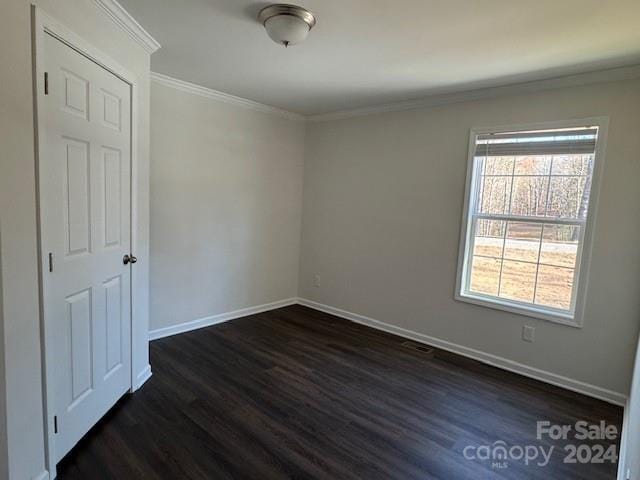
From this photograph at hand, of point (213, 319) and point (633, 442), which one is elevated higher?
point (633, 442)

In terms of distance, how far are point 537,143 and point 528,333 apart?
1.61 meters

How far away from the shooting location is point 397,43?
90.7 inches

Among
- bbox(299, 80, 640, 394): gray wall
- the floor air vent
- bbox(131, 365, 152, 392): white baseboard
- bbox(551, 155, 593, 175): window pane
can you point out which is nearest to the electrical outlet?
bbox(299, 80, 640, 394): gray wall

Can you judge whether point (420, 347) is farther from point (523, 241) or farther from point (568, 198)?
point (568, 198)

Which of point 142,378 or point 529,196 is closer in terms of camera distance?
point 142,378

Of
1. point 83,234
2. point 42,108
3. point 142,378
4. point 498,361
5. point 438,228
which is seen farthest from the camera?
point 438,228

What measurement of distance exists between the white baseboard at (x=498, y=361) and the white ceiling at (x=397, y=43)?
7.90 feet

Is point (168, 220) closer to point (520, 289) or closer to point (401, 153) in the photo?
point (401, 153)

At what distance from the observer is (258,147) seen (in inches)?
161

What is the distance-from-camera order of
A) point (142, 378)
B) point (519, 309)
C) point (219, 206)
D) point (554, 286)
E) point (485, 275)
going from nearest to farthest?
point (142, 378)
point (554, 286)
point (519, 309)
point (485, 275)
point (219, 206)

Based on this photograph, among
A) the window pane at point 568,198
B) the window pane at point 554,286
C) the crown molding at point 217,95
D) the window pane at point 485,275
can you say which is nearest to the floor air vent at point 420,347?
the window pane at point 485,275

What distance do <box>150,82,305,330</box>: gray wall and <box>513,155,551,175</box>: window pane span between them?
2566mm

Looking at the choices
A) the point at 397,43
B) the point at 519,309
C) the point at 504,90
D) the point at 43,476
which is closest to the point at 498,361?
the point at 519,309

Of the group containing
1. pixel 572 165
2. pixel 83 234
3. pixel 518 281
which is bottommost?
pixel 518 281
